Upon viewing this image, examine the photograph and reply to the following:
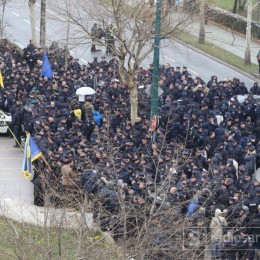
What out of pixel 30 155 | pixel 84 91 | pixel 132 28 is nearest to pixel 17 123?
pixel 84 91

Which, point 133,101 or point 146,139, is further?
point 133,101

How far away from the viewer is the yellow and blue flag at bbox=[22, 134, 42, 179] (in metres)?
30.5

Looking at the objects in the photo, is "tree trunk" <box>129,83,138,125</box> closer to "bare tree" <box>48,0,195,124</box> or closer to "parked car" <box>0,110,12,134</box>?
"bare tree" <box>48,0,195,124</box>

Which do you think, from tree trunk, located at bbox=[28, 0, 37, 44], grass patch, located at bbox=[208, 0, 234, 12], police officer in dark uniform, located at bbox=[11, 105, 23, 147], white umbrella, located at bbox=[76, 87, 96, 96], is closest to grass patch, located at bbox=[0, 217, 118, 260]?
police officer in dark uniform, located at bbox=[11, 105, 23, 147]

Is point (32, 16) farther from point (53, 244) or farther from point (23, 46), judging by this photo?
point (53, 244)

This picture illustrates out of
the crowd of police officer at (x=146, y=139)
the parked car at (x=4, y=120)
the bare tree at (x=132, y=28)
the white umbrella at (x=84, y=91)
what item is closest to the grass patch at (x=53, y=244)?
the crowd of police officer at (x=146, y=139)

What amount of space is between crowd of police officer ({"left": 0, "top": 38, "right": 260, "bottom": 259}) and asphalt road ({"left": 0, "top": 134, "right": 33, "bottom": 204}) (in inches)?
25.1

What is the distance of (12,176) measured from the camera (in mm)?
33031

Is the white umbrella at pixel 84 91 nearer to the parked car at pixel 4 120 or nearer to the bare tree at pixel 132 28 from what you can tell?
the bare tree at pixel 132 28

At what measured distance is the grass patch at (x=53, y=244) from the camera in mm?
20703

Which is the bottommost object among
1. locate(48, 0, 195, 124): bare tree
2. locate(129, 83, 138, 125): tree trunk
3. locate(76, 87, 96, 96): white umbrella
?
locate(76, 87, 96, 96): white umbrella

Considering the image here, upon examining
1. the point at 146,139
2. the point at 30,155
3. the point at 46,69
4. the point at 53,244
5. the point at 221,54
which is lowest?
the point at 221,54

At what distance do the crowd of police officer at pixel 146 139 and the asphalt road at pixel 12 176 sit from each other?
64 centimetres

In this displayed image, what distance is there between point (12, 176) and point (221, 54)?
782 inches
